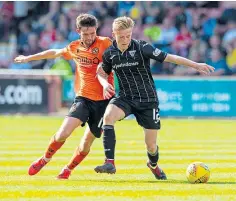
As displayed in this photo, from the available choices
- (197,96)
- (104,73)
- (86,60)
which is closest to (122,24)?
(104,73)

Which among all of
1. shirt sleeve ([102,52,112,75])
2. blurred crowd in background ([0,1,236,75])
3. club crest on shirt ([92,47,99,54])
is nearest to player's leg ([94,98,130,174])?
shirt sleeve ([102,52,112,75])

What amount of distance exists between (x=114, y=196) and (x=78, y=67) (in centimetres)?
260

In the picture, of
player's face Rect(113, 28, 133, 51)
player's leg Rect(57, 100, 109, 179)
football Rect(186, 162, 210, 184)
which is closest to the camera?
football Rect(186, 162, 210, 184)

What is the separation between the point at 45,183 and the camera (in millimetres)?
9094

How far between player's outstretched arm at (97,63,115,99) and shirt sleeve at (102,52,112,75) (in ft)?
0.14

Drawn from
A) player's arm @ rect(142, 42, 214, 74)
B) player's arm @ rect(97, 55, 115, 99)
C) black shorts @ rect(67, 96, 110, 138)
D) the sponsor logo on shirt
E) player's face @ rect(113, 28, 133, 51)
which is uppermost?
player's face @ rect(113, 28, 133, 51)

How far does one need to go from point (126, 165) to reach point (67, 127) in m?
1.85

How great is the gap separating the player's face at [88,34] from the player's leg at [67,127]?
→ 2.25 ft

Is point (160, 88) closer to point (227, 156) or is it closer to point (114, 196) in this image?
point (227, 156)

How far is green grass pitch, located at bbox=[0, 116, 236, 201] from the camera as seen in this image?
8180 mm

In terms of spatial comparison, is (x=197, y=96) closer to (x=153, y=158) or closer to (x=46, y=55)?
(x=46, y=55)

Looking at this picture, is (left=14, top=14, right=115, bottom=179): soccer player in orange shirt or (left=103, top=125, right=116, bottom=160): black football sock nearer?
(left=103, top=125, right=116, bottom=160): black football sock

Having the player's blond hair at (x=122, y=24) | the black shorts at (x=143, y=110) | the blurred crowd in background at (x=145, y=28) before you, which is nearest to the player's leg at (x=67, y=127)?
the black shorts at (x=143, y=110)

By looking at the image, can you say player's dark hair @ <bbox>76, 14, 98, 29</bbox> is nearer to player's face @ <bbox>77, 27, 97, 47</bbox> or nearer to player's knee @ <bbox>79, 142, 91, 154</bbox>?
player's face @ <bbox>77, 27, 97, 47</bbox>
